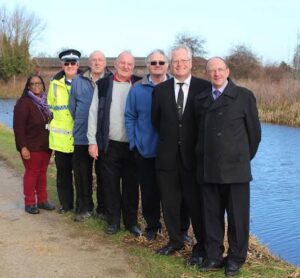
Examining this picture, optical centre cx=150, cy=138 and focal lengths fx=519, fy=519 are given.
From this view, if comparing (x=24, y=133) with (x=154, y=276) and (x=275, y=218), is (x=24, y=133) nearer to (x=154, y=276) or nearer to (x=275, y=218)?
(x=154, y=276)

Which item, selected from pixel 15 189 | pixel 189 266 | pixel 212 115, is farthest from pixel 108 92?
pixel 15 189

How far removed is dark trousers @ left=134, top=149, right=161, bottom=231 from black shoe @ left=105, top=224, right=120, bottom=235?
0.40 m

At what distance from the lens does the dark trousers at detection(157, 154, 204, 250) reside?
202 inches

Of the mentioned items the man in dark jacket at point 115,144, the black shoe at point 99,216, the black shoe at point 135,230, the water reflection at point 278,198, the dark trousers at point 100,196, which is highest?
the man in dark jacket at point 115,144

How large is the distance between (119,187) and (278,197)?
5.61 m

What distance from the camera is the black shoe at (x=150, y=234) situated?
5.84 meters

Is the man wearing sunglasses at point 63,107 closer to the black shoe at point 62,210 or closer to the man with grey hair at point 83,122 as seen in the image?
the man with grey hair at point 83,122

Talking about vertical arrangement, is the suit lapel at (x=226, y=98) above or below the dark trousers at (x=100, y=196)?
above

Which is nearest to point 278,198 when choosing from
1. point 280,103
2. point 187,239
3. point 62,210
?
point 62,210

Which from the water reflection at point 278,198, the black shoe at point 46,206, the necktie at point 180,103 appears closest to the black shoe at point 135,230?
the black shoe at point 46,206

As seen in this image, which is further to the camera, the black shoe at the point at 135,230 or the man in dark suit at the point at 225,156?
the black shoe at the point at 135,230

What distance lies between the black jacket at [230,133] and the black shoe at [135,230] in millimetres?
1610

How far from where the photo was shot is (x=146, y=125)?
5473 millimetres

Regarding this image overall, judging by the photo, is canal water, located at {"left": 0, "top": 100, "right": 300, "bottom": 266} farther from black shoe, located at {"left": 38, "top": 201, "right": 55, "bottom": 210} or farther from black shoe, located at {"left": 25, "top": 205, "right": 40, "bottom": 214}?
black shoe, located at {"left": 25, "top": 205, "right": 40, "bottom": 214}
